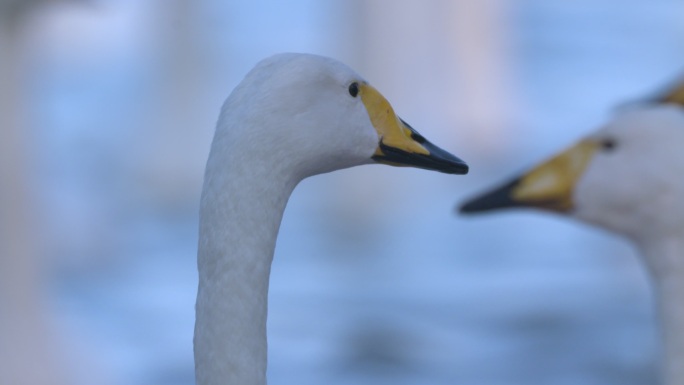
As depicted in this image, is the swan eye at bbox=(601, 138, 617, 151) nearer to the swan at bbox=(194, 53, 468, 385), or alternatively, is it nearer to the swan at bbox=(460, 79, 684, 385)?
the swan at bbox=(460, 79, 684, 385)

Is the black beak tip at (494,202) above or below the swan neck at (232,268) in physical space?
above

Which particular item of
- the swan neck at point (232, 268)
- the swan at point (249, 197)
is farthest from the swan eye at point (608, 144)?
the swan neck at point (232, 268)

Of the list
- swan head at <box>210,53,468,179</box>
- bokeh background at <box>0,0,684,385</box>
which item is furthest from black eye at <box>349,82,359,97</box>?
bokeh background at <box>0,0,684,385</box>

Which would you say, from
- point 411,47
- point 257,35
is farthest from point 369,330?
point 257,35

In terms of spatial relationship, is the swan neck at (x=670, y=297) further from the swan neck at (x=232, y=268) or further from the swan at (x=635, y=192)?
the swan neck at (x=232, y=268)

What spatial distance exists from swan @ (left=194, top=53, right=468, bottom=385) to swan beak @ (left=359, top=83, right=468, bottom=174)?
16 cm

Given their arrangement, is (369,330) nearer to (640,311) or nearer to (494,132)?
(640,311)

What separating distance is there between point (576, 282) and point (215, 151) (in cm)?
702

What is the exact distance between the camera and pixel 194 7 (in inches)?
474

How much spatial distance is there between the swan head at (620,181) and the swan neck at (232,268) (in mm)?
1577

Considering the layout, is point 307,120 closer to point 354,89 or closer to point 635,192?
point 354,89

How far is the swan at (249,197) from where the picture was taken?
2547 millimetres

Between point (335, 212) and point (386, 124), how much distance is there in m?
8.58

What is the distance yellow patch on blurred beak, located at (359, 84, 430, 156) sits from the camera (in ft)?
9.11
